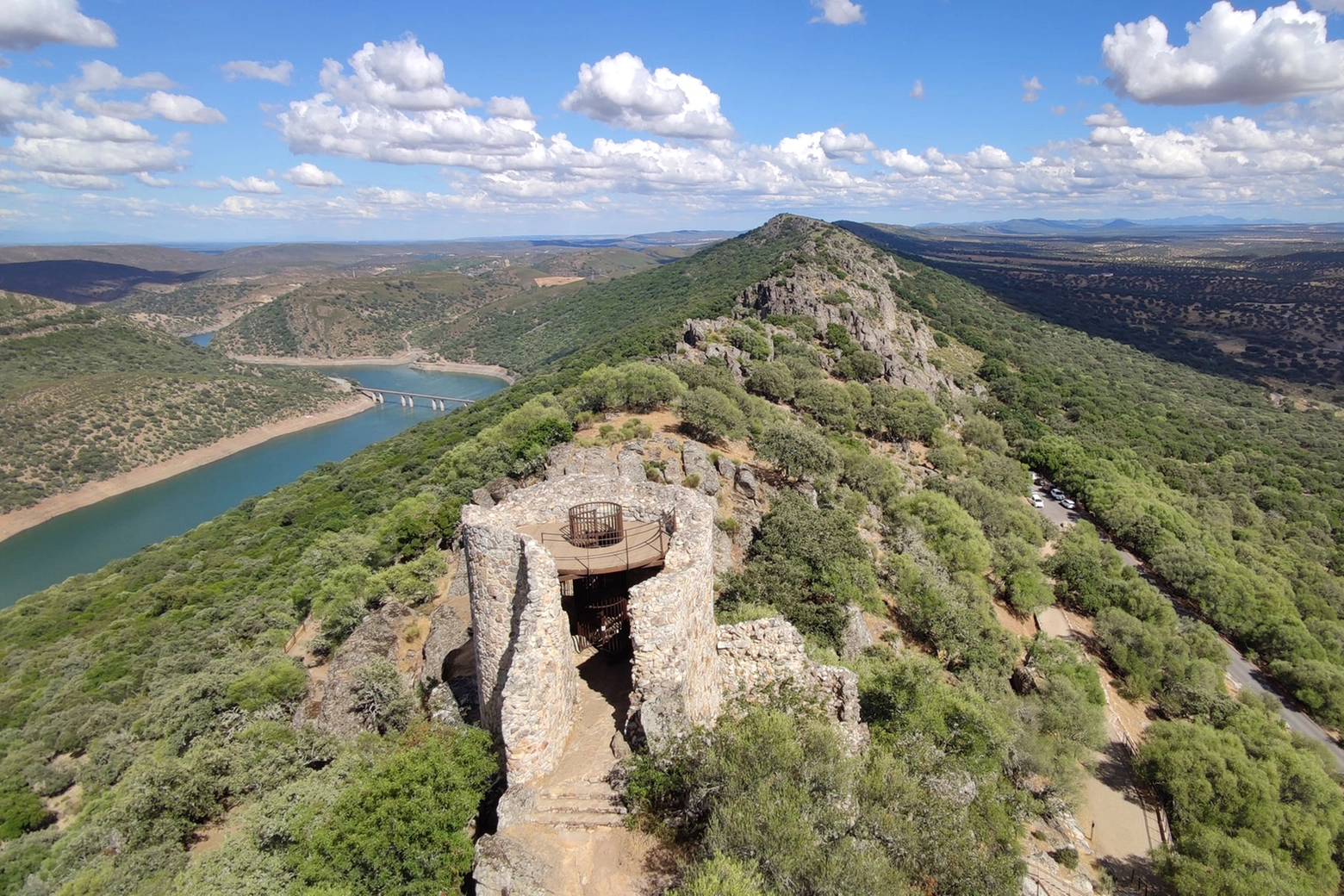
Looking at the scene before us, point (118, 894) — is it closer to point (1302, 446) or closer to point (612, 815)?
point (612, 815)

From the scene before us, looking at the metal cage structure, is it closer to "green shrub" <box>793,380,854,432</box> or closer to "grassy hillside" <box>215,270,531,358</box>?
"green shrub" <box>793,380,854,432</box>

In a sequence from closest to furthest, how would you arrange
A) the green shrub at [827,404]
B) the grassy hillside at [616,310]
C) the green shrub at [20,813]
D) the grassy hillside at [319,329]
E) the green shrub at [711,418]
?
the green shrub at [20,813] < the green shrub at [711,418] < the green shrub at [827,404] < the grassy hillside at [616,310] < the grassy hillside at [319,329]

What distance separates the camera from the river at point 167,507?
238 feet

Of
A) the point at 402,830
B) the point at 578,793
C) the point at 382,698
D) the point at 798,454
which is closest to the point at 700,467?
the point at 798,454

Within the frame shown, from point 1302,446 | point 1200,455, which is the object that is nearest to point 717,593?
point 1200,455

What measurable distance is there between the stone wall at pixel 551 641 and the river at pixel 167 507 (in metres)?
84.7

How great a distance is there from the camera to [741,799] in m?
9.62

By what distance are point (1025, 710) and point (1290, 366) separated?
135453mm

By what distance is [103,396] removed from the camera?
3666 inches

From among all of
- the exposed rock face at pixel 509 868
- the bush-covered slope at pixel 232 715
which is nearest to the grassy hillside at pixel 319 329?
the bush-covered slope at pixel 232 715

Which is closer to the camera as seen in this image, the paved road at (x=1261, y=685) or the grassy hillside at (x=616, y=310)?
the paved road at (x=1261, y=685)

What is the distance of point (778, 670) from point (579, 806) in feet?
18.1

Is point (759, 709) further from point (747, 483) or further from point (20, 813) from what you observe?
point (20, 813)

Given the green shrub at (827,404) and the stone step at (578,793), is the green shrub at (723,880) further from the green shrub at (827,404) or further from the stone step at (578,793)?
the green shrub at (827,404)
